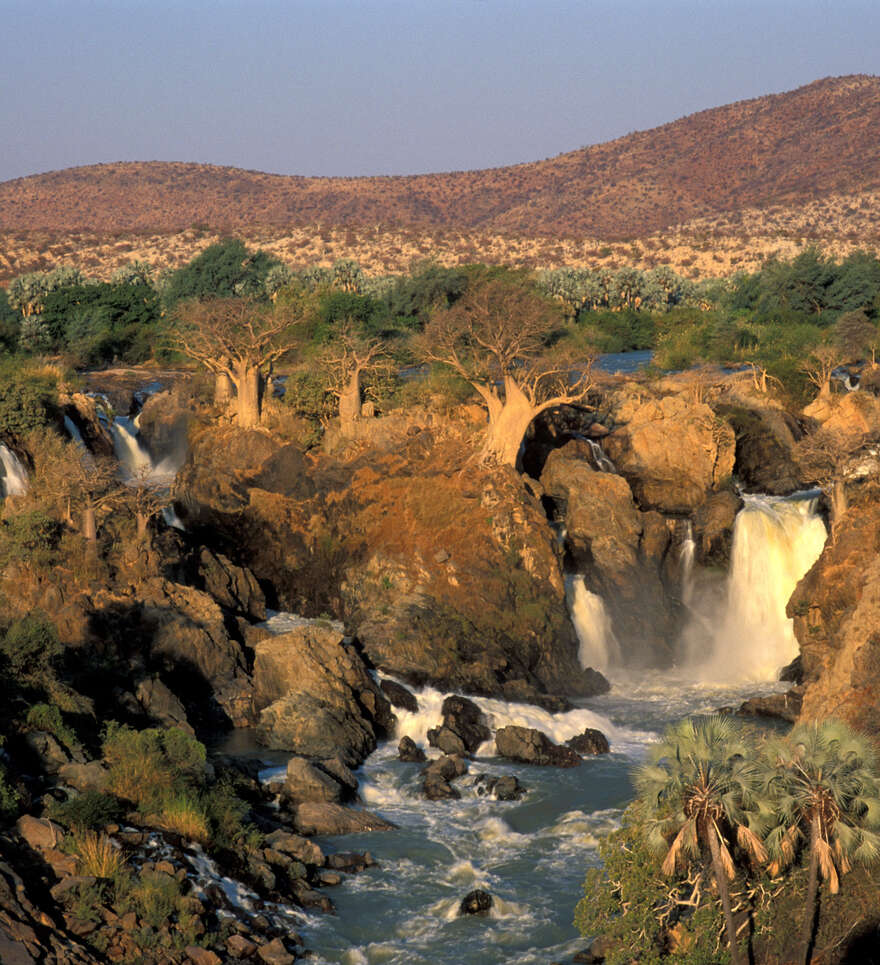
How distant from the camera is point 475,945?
23047 millimetres

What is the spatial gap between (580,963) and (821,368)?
137ft

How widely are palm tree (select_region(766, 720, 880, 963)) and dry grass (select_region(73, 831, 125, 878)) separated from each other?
11.0m

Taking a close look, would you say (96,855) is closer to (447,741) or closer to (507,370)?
(447,741)

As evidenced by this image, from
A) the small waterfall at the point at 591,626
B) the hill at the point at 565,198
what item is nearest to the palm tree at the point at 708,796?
the small waterfall at the point at 591,626

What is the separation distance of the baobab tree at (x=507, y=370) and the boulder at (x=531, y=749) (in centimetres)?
1199

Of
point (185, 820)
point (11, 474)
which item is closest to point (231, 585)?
point (11, 474)

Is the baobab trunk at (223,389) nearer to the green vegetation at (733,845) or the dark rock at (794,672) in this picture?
the dark rock at (794,672)

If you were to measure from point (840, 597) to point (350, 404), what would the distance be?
18.4m

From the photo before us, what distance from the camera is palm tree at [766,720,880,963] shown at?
18266mm

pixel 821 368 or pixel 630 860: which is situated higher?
pixel 821 368

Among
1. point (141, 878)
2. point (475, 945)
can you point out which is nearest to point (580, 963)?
point (475, 945)

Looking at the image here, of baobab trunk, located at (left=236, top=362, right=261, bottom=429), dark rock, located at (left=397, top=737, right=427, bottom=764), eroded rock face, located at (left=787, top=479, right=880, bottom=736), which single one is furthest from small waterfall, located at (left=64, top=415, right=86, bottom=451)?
eroded rock face, located at (left=787, top=479, right=880, bottom=736)

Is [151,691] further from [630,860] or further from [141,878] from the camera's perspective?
[630,860]

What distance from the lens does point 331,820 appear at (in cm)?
2747
